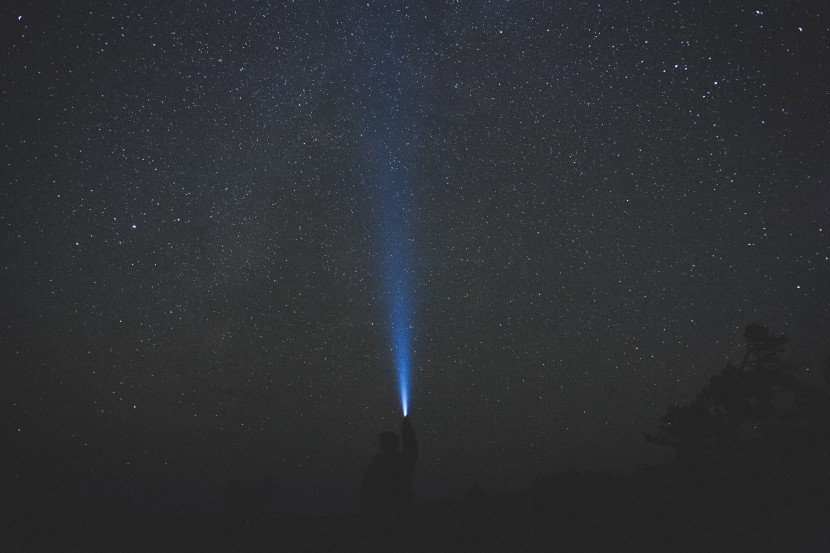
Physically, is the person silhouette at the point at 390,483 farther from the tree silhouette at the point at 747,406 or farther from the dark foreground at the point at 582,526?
the tree silhouette at the point at 747,406

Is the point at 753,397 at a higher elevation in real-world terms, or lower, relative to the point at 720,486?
higher

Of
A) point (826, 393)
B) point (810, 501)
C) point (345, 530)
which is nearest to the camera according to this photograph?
point (810, 501)

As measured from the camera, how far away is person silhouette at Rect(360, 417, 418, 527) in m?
11.6

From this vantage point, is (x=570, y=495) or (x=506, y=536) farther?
(x=570, y=495)

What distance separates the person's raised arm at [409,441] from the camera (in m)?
12.4

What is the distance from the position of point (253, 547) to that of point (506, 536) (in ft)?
28.2

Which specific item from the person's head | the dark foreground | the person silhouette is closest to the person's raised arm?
the person silhouette

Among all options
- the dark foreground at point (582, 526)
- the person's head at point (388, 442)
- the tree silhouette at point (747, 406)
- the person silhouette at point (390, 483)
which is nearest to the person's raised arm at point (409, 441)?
the person silhouette at point (390, 483)

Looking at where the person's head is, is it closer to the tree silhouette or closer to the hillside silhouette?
the hillside silhouette

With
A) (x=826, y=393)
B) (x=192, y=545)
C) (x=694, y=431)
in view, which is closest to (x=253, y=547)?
(x=192, y=545)

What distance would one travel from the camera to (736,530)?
7.88 metres

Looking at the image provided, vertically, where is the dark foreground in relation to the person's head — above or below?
below

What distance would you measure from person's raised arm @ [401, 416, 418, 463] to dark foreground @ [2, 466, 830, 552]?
1.37 meters

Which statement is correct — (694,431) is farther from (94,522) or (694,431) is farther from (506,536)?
(94,522)
